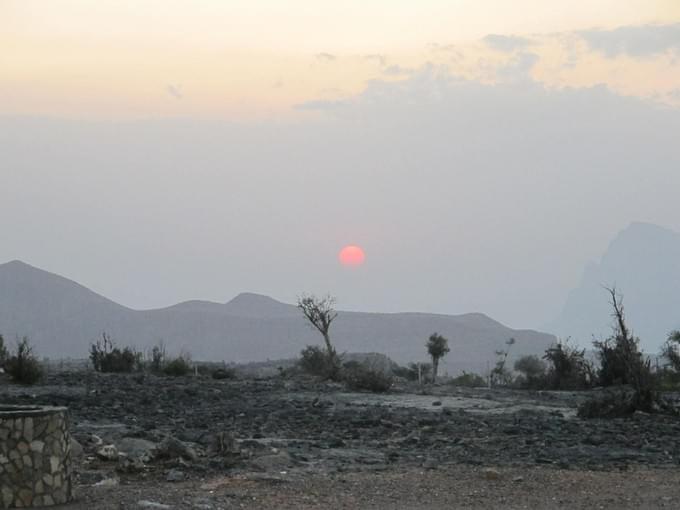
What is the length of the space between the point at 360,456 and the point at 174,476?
148 inches

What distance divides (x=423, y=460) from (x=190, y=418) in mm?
8441

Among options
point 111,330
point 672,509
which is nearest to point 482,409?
point 672,509

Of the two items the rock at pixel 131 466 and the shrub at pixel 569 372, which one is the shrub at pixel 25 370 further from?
the rock at pixel 131 466

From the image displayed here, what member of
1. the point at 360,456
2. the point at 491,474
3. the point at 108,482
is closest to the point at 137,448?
the point at 108,482

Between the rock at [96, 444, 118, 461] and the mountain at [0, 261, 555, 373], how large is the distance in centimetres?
12609

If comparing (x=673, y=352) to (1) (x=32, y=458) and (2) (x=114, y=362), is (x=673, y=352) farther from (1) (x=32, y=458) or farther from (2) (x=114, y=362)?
(1) (x=32, y=458)

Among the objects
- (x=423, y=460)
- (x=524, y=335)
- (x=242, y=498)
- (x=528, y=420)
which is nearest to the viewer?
(x=242, y=498)

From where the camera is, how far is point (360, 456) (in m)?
16.6

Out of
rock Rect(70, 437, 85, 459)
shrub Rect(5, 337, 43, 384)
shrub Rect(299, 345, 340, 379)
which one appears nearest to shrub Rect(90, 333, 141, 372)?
shrub Rect(299, 345, 340, 379)

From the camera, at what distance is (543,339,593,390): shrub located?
40.3 meters

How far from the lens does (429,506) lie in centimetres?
1252

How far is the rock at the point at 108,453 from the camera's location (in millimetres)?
15336

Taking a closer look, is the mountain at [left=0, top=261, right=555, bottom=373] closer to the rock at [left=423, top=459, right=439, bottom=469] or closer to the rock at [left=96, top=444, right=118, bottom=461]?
the rock at [left=423, top=459, right=439, bottom=469]

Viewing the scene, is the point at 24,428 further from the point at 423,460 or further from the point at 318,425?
the point at 318,425
